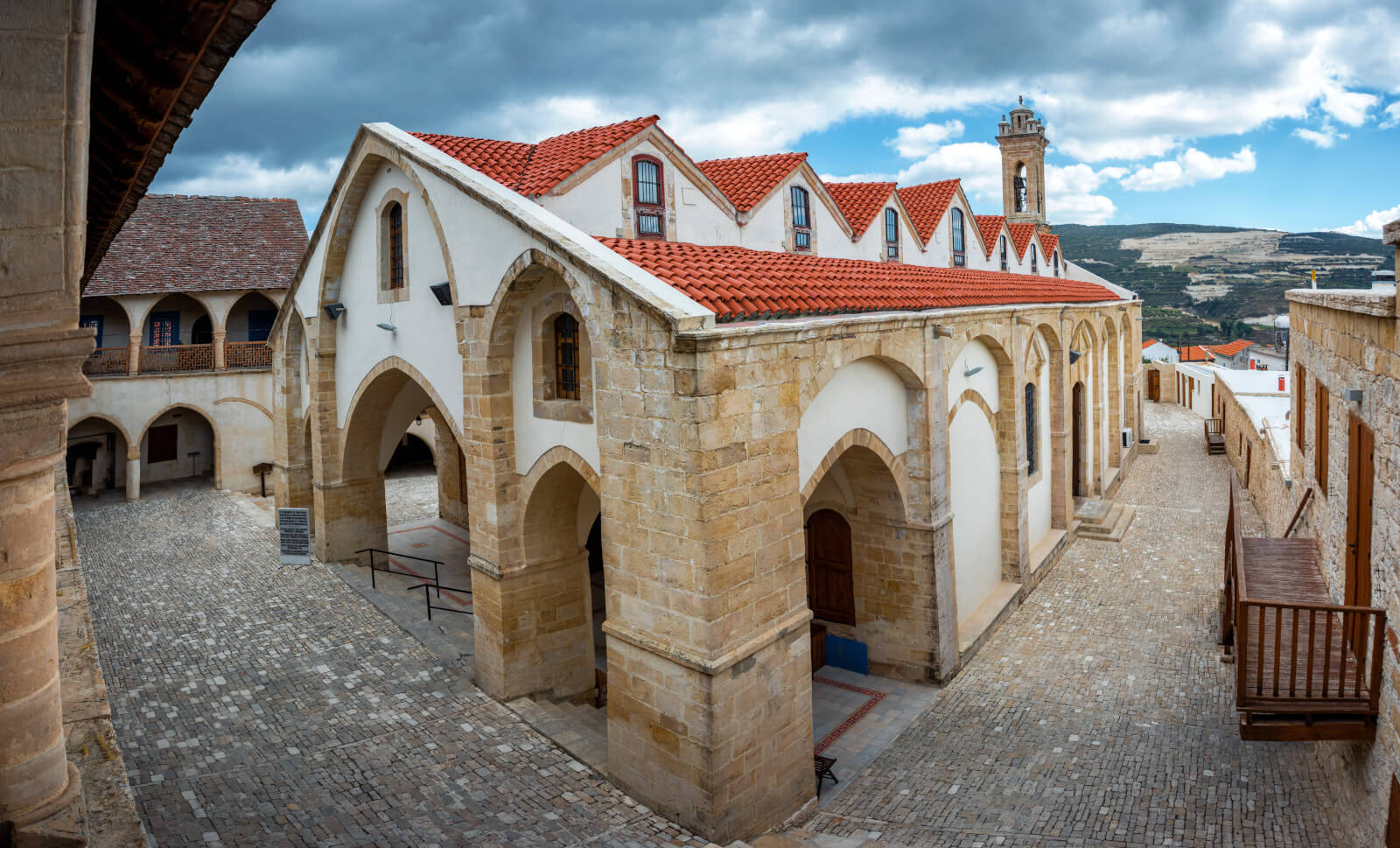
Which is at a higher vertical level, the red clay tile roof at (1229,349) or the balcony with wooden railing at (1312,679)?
the red clay tile roof at (1229,349)

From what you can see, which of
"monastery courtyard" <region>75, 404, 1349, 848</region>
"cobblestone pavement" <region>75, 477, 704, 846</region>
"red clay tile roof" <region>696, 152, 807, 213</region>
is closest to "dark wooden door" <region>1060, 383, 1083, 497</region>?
"monastery courtyard" <region>75, 404, 1349, 848</region>

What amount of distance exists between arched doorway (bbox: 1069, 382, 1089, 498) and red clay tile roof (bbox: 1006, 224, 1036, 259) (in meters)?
8.75

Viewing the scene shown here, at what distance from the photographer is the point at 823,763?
9.28m

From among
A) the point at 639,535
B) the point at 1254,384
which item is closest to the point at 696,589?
the point at 639,535

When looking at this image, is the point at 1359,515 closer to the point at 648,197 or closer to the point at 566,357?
the point at 566,357

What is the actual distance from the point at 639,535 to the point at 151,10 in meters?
5.78

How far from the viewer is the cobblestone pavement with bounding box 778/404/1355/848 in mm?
8047

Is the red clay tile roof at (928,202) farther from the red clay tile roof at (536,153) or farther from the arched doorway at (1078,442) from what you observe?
the red clay tile roof at (536,153)

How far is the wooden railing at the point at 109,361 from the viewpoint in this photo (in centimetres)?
2284

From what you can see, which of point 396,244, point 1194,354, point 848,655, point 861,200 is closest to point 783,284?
point 848,655

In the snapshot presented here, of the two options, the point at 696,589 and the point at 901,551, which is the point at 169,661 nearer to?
the point at 696,589

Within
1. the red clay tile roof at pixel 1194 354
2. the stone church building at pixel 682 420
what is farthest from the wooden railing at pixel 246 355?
the red clay tile roof at pixel 1194 354

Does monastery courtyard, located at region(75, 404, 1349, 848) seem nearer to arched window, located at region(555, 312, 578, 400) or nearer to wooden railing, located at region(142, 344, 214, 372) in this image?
arched window, located at region(555, 312, 578, 400)

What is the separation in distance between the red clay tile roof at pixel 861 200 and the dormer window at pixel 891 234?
43 centimetres
